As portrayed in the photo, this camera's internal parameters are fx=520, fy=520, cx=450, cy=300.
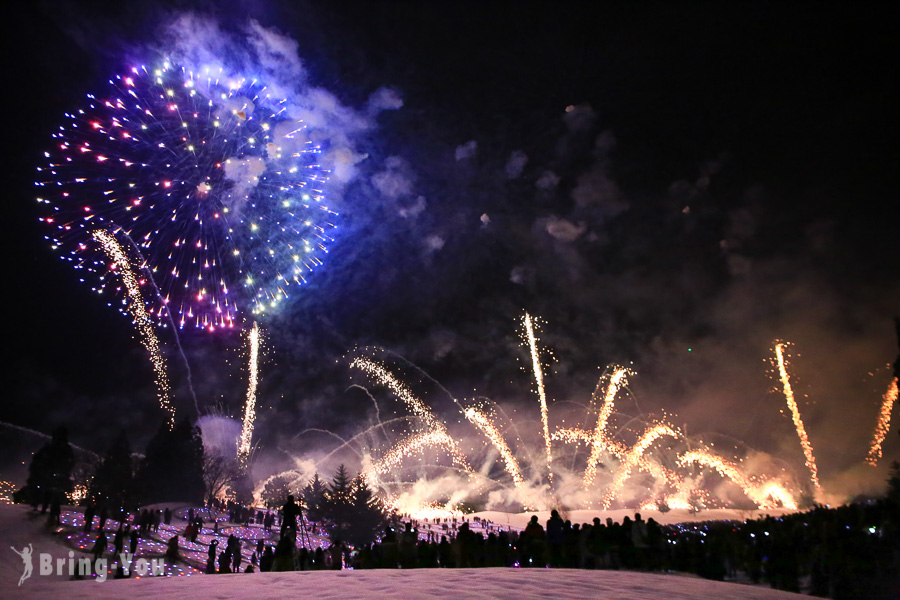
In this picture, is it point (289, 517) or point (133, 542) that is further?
point (133, 542)

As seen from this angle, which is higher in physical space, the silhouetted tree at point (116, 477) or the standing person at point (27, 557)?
the silhouetted tree at point (116, 477)

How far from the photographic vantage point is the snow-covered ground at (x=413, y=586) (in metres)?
7.71

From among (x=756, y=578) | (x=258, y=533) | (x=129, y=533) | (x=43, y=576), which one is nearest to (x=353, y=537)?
(x=258, y=533)

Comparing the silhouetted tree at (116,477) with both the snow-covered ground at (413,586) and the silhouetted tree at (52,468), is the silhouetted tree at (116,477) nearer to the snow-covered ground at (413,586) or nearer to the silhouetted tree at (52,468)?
the silhouetted tree at (52,468)

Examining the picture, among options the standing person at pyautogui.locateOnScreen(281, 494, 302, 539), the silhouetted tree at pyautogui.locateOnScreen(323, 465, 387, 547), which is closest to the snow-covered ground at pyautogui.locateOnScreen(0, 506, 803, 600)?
the standing person at pyautogui.locateOnScreen(281, 494, 302, 539)

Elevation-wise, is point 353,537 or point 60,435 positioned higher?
point 60,435

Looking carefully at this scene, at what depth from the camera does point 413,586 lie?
8492mm

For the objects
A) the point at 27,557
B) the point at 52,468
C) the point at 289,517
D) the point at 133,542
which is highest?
the point at 52,468

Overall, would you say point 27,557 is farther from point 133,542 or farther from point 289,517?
point 289,517

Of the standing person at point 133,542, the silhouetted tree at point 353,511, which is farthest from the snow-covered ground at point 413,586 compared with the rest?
the silhouetted tree at point 353,511

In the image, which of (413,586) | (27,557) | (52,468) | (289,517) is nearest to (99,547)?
(27,557)

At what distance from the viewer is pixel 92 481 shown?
51531 mm

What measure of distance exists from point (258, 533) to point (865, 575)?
92.1ft

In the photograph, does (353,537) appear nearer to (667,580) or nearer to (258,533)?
(258,533)
